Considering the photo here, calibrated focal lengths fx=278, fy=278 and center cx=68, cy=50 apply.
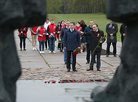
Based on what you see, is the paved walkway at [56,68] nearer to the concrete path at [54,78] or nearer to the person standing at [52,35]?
the concrete path at [54,78]

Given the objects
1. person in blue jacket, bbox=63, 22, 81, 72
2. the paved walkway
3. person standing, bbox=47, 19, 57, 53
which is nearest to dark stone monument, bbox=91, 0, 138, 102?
the paved walkway

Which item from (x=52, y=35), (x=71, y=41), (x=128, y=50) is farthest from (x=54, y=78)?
(x=52, y=35)

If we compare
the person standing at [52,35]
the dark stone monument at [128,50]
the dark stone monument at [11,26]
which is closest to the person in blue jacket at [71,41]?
the dark stone monument at [128,50]

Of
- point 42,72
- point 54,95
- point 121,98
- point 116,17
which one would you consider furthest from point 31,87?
point 116,17

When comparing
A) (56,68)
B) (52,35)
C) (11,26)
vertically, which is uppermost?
(11,26)

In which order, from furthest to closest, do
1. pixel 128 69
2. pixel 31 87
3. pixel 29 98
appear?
pixel 31 87 < pixel 29 98 < pixel 128 69

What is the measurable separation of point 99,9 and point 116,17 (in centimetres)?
9897

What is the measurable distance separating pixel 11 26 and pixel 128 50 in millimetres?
2267

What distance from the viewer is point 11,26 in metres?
4.54

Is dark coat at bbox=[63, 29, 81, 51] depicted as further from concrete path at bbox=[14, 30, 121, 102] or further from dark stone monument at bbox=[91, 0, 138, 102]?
dark stone monument at bbox=[91, 0, 138, 102]

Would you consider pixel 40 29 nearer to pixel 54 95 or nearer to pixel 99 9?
pixel 54 95

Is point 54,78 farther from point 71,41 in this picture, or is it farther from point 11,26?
point 11,26

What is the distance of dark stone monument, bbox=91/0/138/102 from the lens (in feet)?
16.3

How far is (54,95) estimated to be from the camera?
716 centimetres
